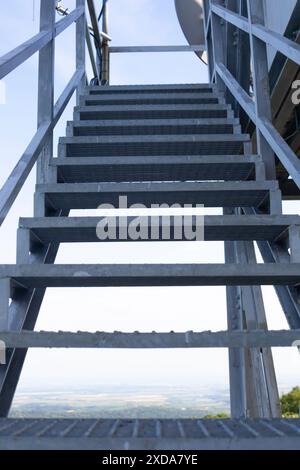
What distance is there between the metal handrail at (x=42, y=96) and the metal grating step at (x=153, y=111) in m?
0.18

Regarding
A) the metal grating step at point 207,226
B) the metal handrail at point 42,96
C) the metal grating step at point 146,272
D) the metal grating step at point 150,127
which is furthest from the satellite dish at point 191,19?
the metal grating step at point 146,272

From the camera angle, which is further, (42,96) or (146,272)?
(42,96)

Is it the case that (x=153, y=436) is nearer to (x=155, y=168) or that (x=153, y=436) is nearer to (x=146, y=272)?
(x=146, y=272)

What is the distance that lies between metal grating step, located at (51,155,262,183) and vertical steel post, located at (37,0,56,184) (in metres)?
0.08

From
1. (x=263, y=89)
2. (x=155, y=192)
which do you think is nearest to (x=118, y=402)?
(x=155, y=192)

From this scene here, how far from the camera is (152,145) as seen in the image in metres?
2.80

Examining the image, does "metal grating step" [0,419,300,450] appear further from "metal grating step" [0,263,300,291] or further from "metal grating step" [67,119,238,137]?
"metal grating step" [67,119,238,137]

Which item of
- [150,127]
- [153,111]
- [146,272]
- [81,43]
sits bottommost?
[146,272]

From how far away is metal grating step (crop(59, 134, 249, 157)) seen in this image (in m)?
2.77

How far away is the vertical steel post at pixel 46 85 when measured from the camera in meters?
2.59

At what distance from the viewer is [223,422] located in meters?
1.21

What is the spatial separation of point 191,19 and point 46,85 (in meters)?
4.68

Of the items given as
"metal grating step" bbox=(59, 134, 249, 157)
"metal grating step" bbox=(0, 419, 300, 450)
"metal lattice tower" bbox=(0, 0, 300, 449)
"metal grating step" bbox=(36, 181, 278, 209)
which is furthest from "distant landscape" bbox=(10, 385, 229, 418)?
"metal grating step" bbox=(59, 134, 249, 157)

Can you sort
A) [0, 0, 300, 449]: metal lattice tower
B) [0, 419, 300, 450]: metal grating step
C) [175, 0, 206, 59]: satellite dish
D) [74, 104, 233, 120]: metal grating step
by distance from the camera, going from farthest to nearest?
1. [175, 0, 206, 59]: satellite dish
2. [74, 104, 233, 120]: metal grating step
3. [0, 0, 300, 449]: metal lattice tower
4. [0, 419, 300, 450]: metal grating step
